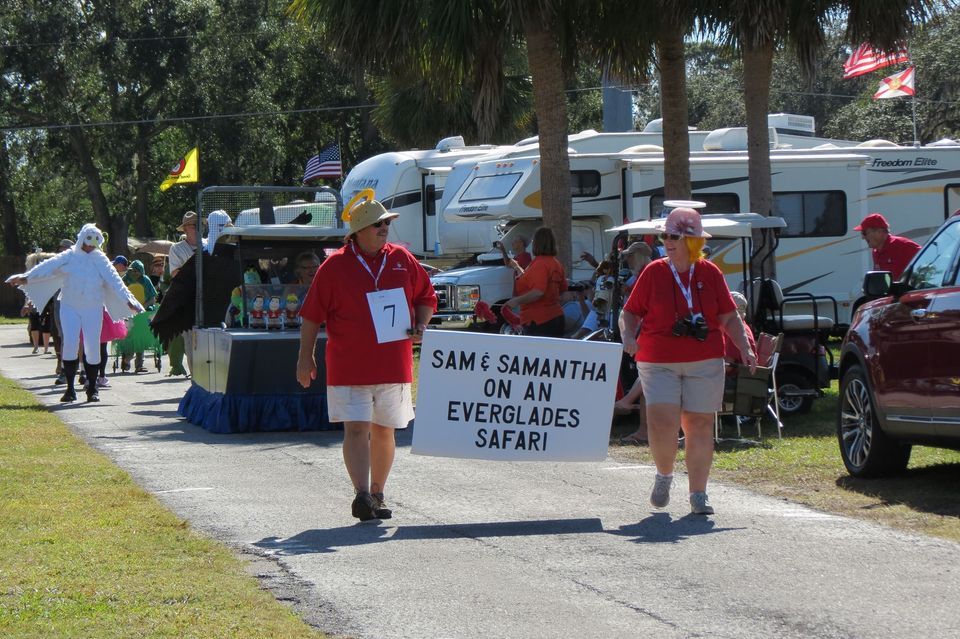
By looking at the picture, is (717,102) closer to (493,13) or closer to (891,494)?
(493,13)

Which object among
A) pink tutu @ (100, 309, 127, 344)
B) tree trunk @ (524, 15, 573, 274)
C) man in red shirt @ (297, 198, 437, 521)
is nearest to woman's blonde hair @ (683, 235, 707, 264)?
man in red shirt @ (297, 198, 437, 521)

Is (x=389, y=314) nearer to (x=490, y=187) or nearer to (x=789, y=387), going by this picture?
(x=789, y=387)

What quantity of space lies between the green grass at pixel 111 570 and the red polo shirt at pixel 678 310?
276 centimetres

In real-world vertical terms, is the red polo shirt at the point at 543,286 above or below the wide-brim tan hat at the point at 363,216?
below

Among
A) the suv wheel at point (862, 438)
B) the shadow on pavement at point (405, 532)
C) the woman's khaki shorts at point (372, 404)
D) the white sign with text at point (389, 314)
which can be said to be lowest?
the shadow on pavement at point (405, 532)

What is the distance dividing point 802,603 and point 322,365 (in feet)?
24.8

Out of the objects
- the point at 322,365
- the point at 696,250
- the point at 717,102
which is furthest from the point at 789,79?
the point at 696,250

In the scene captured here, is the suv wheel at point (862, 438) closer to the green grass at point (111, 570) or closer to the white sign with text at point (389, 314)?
the white sign with text at point (389, 314)

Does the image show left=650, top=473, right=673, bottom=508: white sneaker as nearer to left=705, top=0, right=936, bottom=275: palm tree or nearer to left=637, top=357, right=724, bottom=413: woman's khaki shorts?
left=637, top=357, right=724, bottom=413: woman's khaki shorts

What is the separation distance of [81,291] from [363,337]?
848 cm

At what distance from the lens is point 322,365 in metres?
12.9

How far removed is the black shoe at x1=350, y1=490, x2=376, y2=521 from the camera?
803 cm

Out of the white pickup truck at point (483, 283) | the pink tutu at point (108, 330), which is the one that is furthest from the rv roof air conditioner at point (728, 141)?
the pink tutu at point (108, 330)

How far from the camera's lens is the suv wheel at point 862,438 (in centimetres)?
931
